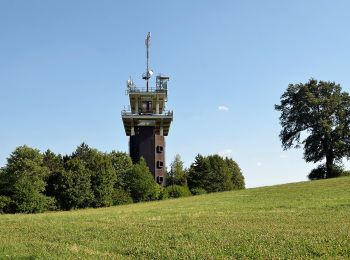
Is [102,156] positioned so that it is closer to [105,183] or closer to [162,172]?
[105,183]

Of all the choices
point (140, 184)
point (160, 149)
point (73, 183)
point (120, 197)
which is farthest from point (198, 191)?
point (73, 183)

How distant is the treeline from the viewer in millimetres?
61125

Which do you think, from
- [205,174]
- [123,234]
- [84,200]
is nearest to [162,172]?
[205,174]

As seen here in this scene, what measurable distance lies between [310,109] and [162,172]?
31644 mm

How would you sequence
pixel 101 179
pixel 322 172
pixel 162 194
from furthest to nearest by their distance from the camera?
1. pixel 322 172
2. pixel 162 194
3. pixel 101 179

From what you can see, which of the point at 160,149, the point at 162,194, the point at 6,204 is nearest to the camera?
the point at 6,204

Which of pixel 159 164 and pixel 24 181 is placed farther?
pixel 159 164

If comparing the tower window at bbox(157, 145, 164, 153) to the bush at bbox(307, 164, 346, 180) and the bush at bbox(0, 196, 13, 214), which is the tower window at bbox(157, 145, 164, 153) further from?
the bush at bbox(0, 196, 13, 214)

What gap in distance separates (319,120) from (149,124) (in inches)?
1320

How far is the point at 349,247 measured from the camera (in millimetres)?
13688

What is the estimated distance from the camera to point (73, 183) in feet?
222

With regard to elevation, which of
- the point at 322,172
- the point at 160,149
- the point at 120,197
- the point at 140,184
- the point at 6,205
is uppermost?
the point at 160,149

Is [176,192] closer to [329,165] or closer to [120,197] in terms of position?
[120,197]

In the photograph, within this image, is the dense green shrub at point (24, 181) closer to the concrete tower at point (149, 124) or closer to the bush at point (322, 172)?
the concrete tower at point (149, 124)
